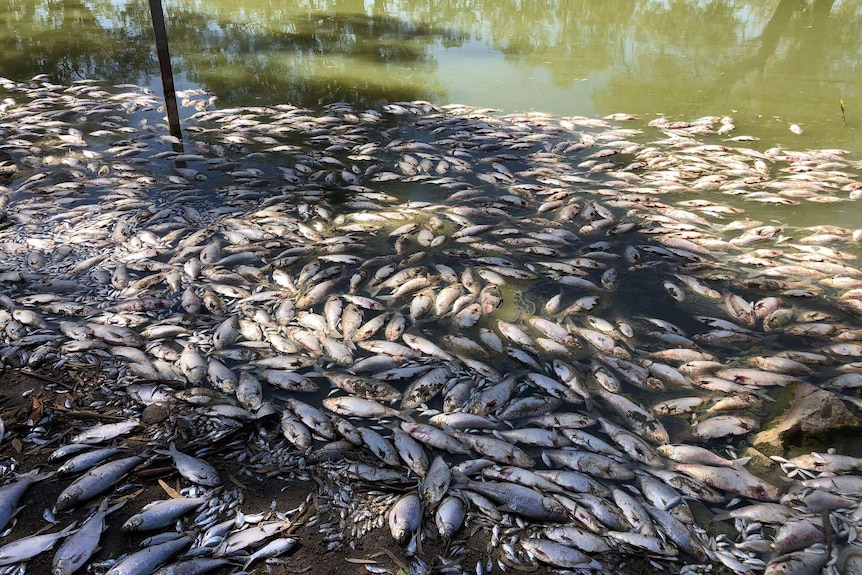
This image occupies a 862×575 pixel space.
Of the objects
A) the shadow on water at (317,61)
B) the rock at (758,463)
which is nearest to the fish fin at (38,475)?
the rock at (758,463)

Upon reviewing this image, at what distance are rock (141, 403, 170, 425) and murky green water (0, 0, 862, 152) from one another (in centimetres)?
678

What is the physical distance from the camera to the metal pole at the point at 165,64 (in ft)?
21.2

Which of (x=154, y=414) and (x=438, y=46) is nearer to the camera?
(x=154, y=414)

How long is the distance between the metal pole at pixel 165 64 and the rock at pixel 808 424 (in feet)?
24.0

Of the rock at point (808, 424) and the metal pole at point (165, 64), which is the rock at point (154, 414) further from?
the metal pole at point (165, 64)

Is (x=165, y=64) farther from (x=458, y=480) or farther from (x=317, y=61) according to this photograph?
(x=458, y=480)

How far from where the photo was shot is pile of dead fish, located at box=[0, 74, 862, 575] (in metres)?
2.78

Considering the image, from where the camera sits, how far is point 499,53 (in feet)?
39.7

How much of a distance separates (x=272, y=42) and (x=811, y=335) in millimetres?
12254

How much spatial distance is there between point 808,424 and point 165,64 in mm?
7680

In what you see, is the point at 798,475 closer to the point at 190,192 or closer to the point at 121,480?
the point at 121,480

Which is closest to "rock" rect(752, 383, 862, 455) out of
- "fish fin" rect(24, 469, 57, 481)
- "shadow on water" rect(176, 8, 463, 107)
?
"fish fin" rect(24, 469, 57, 481)

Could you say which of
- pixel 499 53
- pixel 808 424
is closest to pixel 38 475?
pixel 808 424

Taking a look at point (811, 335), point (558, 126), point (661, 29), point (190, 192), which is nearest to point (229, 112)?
point (190, 192)
